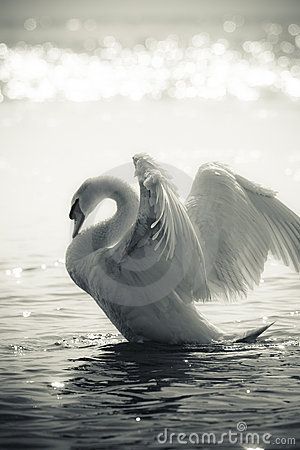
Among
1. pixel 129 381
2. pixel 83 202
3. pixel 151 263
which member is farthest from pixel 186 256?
pixel 83 202

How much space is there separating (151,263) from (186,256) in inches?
15.7

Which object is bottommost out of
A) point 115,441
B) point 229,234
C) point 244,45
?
point 115,441

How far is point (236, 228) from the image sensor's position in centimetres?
1027

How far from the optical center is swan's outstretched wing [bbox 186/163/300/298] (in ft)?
33.3

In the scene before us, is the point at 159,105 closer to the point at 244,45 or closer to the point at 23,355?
the point at 244,45

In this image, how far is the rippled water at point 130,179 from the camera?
26.5 feet

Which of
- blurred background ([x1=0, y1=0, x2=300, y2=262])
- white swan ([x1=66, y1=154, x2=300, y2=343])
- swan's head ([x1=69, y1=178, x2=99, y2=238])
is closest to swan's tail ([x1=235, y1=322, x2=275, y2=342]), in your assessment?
white swan ([x1=66, y1=154, x2=300, y2=343])

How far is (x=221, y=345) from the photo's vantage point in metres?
9.95

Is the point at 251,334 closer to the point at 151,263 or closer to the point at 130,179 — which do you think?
the point at 151,263

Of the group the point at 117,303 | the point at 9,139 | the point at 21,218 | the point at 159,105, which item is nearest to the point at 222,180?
the point at 117,303

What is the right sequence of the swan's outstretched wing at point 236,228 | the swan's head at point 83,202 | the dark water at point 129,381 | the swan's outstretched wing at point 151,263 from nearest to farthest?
the dark water at point 129,381 < the swan's outstretched wing at point 151,263 < the swan's outstretched wing at point 236,228 < the swan's head at point 83,202

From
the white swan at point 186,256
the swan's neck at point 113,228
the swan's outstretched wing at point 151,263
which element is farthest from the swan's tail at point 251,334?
the swan's neck at point 113,228

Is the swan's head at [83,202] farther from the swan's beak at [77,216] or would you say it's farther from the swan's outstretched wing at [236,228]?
the swan's outstretched wing at [236,228]

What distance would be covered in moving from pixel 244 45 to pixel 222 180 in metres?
22.2
